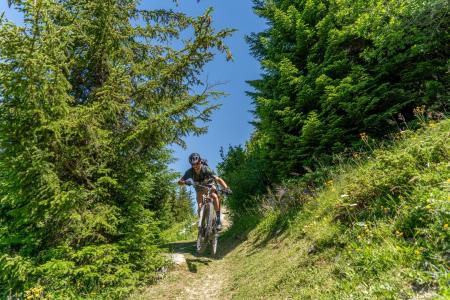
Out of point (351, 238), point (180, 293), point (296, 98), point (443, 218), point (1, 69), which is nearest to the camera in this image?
point (443, 218)

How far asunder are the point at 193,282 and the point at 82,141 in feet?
14.7

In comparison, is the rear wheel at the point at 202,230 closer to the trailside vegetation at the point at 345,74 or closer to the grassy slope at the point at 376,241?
the grassy slope at the point at 376,241

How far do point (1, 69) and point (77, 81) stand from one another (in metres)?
2.30

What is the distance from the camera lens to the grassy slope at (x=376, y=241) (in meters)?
3.29

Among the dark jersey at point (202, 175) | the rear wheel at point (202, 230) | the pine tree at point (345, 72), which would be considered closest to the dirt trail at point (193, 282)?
the rear wheel at point (202, 230)

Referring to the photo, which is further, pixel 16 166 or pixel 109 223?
pixel 109 223

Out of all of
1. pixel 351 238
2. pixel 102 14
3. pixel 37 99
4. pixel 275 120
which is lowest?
pixel 351 238

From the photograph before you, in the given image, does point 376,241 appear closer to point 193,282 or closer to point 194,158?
point 193,282

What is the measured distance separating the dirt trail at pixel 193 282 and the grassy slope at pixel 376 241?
1.71ft

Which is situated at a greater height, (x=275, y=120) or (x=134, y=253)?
(x=275, y=120)

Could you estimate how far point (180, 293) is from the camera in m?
6.59

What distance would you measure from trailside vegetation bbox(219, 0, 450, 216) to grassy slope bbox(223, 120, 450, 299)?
2.29 m

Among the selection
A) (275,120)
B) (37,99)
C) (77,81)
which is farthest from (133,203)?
(275,120)

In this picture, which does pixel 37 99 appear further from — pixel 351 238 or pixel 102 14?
pixel 351 238
